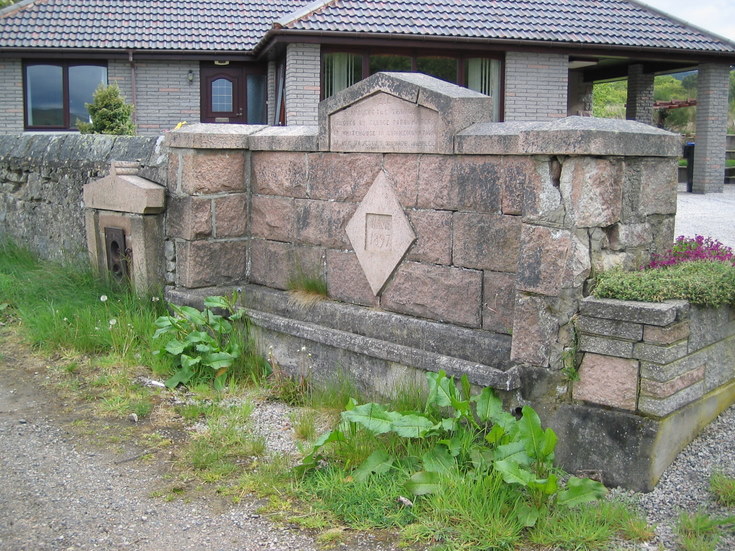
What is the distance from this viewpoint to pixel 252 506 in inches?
152

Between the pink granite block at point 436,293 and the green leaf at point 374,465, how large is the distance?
0.98 metres

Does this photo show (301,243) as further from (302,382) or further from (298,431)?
(298,431)

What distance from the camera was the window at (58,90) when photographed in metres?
19.3

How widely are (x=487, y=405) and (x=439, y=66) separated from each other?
1450 centimetres

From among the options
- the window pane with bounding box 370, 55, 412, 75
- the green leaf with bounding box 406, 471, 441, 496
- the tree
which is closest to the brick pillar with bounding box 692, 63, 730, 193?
the window pane with bounding box 370, 55, 412, 75

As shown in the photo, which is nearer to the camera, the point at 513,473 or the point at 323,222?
the point at 513,473

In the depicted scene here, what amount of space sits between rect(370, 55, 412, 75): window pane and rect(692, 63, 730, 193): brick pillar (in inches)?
288

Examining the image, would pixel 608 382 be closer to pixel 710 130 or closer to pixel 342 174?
pixel 342 174

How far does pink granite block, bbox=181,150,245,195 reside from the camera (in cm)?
600

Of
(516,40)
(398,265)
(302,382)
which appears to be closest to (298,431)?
(302,382)

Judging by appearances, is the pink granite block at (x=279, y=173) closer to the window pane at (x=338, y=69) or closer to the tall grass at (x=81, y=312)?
the tall grass at (x=81, y=312)

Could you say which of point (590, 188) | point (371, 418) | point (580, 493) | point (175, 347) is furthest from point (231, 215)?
point (580, 493)

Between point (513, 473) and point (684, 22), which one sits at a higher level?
point (684, 22)

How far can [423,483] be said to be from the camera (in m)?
3.73
